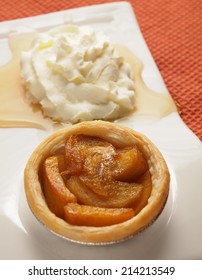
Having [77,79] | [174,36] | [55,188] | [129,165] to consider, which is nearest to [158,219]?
[129,165]

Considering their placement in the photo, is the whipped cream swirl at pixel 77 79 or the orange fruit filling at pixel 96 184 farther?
the whipped cream swirl at pixel 77 79

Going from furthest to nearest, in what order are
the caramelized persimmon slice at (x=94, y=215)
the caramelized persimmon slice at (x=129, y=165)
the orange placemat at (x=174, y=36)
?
the orange placemat at (x=174, y=36), the caramelized persimmon slice at (x=129, y=165), the caramelized persimmon slice at (x=94, y=215)

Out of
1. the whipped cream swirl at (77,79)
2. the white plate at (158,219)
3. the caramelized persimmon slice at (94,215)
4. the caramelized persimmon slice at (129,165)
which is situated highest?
the whipped cream swirl at (77,79)

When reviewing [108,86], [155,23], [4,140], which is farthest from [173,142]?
[155,23]

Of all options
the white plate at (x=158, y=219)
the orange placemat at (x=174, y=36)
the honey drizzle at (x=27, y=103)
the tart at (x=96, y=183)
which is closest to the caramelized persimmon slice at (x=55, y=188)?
the tart at (x=96, y=183)

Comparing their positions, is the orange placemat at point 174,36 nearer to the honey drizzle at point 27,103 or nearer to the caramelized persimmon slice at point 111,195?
the honey drizzle at point 27,103

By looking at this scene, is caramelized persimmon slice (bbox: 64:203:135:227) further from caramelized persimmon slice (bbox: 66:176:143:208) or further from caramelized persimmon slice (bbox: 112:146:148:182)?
caramelized persimmon slice (bbox: 112:146:148:182)

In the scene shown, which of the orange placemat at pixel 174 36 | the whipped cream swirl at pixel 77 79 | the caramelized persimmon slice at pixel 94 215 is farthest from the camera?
the orange placemat at pixel 174 36

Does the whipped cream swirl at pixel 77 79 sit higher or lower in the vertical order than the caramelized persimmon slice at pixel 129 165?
higher

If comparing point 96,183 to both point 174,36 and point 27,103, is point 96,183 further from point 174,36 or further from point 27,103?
point 174,36
